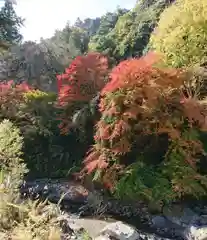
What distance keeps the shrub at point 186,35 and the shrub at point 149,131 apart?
204cm

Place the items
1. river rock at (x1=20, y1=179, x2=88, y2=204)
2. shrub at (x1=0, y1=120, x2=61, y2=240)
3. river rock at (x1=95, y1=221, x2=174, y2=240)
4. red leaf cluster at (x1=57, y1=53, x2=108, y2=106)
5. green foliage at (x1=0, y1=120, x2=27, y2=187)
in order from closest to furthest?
shrub at (x1=0, y1=120, x2=61, y2=240)
river rock at (x1=95, y1=221, x2=174, y2=240)
green foliage at (x1=0, y1=120, x2=27, y2=187)
river rock at (x1=20, y1=179, x2=88, y2=204)
red leaf cluster at (x1=57, y1=53, x2=108, y2=106)

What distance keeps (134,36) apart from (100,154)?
12089mm

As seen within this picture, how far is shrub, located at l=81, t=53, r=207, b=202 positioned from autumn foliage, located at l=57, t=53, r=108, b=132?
1.71 meters

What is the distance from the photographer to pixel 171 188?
9.66 meters

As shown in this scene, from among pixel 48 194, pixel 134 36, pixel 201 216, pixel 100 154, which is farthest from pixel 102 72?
pixel 134 36

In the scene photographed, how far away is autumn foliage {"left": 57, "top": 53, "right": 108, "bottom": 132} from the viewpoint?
11.8 metres

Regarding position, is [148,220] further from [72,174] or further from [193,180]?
[72,174]

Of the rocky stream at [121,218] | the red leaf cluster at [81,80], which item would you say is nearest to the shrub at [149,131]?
the rocky stream at [121,218]

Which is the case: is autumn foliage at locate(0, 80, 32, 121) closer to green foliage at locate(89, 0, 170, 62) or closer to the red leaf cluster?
the red leaf cluster

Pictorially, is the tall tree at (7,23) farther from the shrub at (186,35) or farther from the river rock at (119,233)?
the river rock at (119,233)

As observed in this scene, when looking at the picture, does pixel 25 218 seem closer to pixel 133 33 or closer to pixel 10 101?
pixel 10 101

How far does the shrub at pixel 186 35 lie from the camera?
1182 centimetres

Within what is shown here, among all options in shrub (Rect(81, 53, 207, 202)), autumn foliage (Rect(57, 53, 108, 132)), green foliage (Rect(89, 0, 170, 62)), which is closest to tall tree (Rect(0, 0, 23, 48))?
green foliage (Rect(89, 0, 170, 62))

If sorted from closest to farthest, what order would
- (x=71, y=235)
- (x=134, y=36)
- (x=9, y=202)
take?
(x=9, y=202), (x=71, y=235), (x=134, y=36)
